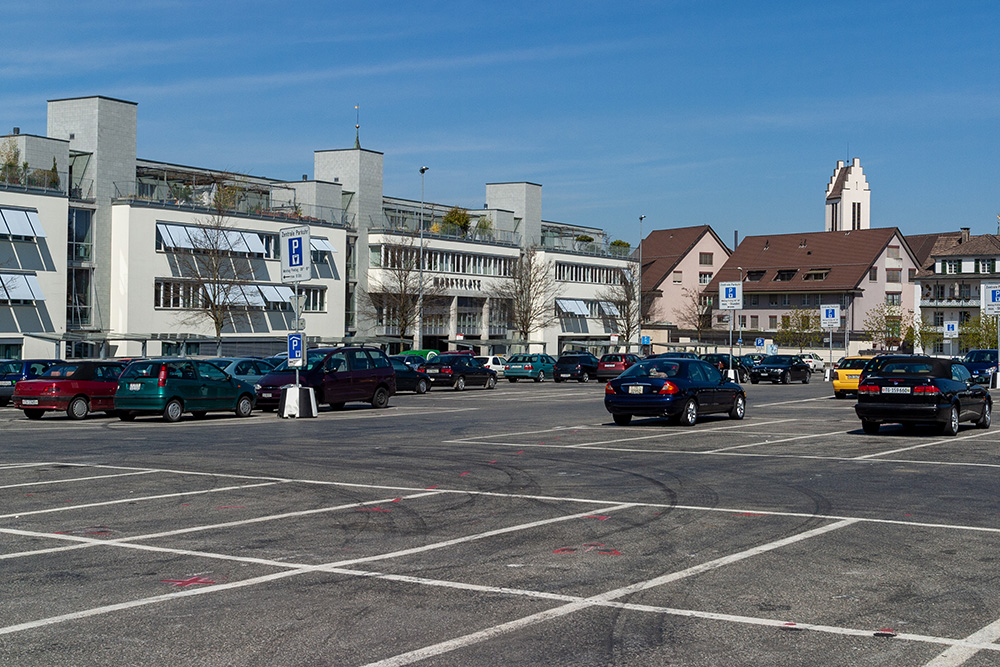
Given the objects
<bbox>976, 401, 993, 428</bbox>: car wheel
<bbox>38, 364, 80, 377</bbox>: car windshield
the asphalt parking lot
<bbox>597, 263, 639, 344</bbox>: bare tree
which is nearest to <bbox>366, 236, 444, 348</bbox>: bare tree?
<bbox>597, 263, 639, 344</bbox>: bare tree

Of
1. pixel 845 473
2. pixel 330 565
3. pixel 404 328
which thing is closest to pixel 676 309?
pixel 404 328

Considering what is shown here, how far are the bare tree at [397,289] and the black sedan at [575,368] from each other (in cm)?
2018

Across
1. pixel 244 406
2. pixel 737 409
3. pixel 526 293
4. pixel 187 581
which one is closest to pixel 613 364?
pixel 737 409

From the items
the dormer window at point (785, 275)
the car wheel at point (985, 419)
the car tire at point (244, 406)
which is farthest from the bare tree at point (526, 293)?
the car wheel at point (985, 419)

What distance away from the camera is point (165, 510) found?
11695 mm

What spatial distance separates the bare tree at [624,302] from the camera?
3878 inches

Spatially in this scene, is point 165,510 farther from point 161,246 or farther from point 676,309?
point 676,309

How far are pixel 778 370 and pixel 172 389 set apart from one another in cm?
3843

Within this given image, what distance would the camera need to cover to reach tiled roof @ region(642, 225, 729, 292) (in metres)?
112

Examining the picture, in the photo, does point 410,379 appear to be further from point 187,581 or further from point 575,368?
point 187,581

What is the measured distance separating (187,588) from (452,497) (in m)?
5.08

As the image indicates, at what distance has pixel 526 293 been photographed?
89.1m

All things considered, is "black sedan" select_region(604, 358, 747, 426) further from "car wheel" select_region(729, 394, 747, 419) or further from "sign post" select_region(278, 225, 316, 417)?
"sign post" select_region(278, 225, 316, 417)

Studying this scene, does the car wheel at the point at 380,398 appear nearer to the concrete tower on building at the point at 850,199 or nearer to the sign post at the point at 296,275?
the sign post at the point at 296,275
